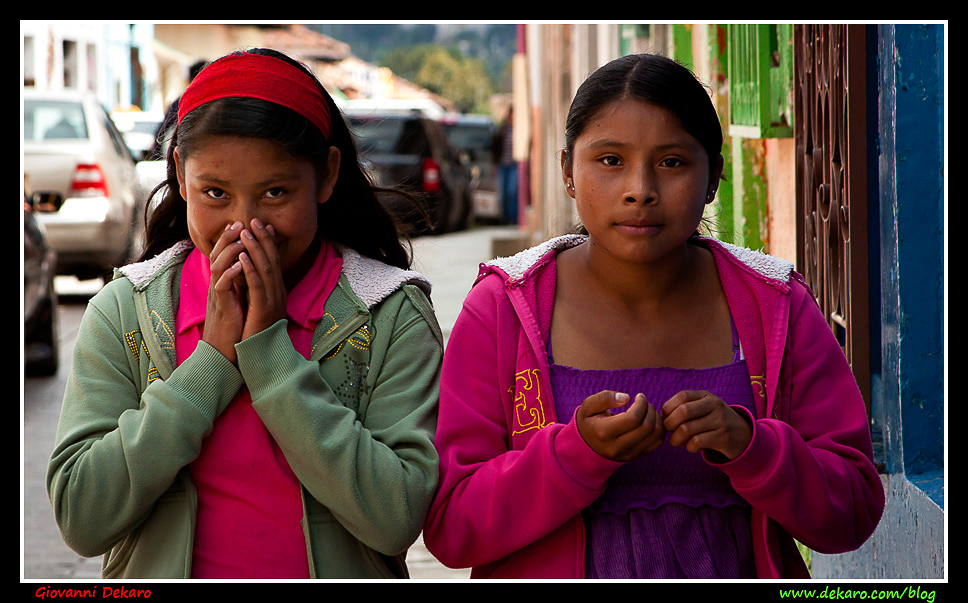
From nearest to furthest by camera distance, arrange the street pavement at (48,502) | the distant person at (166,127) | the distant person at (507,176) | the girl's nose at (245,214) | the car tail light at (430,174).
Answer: the girl's nose at (245,214)
the distant person at (166,127)
the street pavement at (48,502)
the car tail light at (430,174)
the distant person at (507,176)

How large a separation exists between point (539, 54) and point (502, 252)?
8.79 meters

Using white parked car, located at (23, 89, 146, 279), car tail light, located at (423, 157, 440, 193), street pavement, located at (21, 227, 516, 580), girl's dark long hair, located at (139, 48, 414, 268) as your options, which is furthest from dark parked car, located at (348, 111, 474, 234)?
girl's dark long hair, located at (139, 48, 414, 268)

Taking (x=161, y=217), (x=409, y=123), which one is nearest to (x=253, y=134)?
(x=161, y=217)

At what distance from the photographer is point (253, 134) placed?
1.94 metres

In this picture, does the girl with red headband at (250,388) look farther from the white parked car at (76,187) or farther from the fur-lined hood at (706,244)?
the white parked car at (76,187)

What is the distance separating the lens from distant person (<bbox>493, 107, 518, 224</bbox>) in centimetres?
2498

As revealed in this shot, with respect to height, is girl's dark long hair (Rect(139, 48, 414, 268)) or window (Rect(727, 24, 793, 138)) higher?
window (Rect(727, 24, 793, 138))

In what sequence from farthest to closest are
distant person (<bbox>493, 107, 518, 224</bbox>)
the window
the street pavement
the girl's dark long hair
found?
distant person (<bbox>493, 107, 518, 224</bbox>) → the street pavement → the window → the girl's dark long hair

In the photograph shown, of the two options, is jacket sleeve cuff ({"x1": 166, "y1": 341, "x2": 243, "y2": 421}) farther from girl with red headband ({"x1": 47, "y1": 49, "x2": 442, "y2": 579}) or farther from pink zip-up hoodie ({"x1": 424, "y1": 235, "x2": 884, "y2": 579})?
pink zip-up hoodie ({"x1": 424, "y1": 235, "x2": 884, "y2": 579})

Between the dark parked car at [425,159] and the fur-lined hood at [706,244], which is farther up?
the dark parked car at [425,159]

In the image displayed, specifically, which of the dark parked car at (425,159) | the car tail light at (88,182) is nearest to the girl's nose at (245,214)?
the car tail light at (88,182)

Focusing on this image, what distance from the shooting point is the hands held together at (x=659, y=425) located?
168cm

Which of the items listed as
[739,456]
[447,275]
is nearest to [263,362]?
[739,456]

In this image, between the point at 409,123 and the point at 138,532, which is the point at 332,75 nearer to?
the point at 409,123
